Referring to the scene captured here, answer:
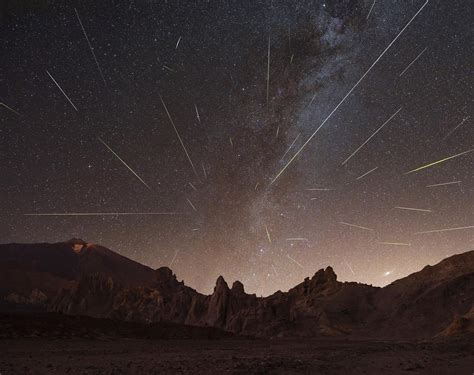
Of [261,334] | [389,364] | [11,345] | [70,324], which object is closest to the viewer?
[389,364]

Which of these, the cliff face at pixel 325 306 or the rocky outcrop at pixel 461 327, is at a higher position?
the cliff face at pixel 325 306

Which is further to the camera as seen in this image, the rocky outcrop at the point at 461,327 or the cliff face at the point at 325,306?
the cliff face at the point at 325,306

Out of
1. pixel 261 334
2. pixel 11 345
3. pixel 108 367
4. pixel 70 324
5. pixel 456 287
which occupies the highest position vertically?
pixel 456 287

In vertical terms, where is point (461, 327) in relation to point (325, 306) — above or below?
below

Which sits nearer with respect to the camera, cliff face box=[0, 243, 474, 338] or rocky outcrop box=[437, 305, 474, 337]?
rocky outcrop box=[437, 305, 474, 337]

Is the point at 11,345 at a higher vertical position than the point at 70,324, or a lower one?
lower

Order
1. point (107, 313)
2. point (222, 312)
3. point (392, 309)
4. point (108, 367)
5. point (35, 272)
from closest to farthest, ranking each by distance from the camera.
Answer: point (108, 367) → point (392, 309) → point (222, 312) → point (107, 313) → point (35, 272)

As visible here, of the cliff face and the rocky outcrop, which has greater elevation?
the cliff face

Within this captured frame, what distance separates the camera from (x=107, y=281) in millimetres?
129500

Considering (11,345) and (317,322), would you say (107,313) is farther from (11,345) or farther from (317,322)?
(11,345)

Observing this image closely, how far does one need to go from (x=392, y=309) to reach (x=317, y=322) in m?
12.8

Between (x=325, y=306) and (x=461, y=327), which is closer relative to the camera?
(x=461, y=327)

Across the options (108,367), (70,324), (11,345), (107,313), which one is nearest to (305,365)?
(108,367)

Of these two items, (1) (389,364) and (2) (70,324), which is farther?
(2) (70,324)
